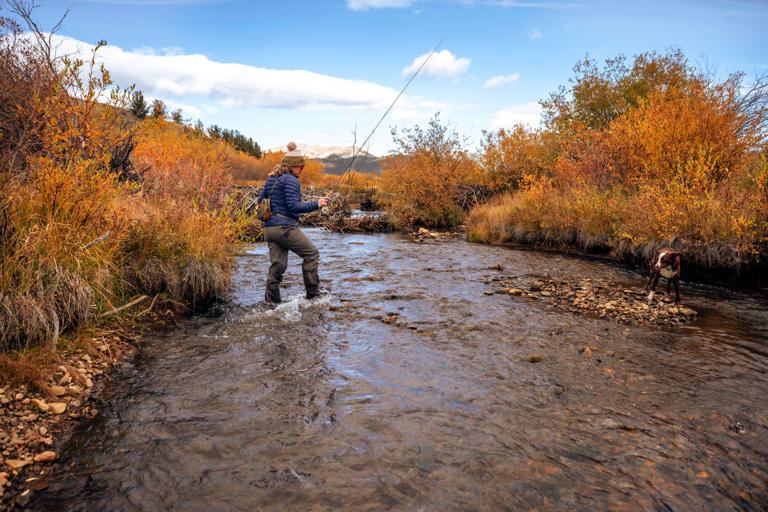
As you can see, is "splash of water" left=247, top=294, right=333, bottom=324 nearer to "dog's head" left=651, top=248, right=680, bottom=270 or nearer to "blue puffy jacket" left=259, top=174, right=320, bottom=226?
"blue puffy jacket" left=259, top=174, right=320, bottom=226

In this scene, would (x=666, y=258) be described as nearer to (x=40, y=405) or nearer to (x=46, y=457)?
(x=46, y=457)

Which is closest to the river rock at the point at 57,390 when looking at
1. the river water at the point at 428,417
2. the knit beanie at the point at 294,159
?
the river water at the point at 428,417

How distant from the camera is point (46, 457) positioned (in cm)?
295


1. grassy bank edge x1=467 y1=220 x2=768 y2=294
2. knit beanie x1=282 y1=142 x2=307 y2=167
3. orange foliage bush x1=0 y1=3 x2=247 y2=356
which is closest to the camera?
orange foliage bush x1=0 y1=3 x2=247 y2=356

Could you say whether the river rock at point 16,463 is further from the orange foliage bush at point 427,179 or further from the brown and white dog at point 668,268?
the orange foliage bush at point 427,179

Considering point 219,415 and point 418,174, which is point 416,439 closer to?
point 219,415

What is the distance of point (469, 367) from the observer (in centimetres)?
493

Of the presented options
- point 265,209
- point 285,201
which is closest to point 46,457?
point 265,209

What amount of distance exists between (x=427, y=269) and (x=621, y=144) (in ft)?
26.1

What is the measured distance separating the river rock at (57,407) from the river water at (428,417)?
324 mm

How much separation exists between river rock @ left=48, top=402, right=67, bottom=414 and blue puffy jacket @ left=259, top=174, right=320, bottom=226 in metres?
3.89

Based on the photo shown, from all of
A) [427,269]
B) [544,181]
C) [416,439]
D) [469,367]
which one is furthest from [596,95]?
[416,439]

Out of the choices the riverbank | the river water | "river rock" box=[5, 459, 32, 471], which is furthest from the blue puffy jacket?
"river rock" box=[5, 459, 32, 471]

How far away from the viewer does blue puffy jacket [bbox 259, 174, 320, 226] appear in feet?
22.0
